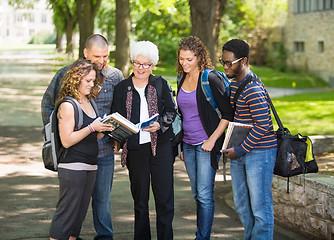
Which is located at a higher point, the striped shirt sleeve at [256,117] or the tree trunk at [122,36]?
→ the tree trunk at [122,36]

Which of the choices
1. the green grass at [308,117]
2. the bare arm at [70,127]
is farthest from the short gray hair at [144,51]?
the green grass at [308,117]

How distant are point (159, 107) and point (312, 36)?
31.0m

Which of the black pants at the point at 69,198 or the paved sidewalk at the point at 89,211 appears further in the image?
the paved sidewalk at the point at 89,211

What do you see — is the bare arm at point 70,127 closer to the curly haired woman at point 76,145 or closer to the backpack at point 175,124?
the curly haired woman at point 76,145

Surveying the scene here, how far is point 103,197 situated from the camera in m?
5.96

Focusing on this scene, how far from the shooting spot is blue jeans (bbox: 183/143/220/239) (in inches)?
228

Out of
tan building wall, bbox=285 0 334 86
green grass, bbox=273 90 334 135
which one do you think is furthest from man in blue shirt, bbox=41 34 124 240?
tan building wall, bbox=285 0 334 86

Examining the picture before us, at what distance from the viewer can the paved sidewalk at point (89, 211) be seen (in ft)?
21.8

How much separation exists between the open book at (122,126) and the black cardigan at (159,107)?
0.25 metres

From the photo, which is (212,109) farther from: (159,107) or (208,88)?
(159,107)

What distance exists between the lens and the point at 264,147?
5285mm

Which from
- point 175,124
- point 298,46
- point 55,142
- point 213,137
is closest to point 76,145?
point 55,142

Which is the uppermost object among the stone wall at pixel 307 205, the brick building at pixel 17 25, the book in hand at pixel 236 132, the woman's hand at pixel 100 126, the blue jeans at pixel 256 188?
the brick building at pixel 17 25

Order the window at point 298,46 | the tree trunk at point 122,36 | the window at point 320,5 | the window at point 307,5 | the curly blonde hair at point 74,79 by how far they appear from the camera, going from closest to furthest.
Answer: the curly blonde hair at point 74,79
the tree trunk at point 122,36
the window at point 320,5
the window at point 307,5
the window at point 298,46
